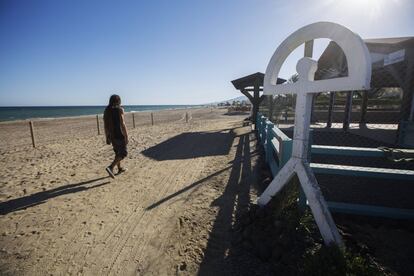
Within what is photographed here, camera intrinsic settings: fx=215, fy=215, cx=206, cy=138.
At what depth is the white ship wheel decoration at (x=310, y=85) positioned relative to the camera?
178 cm

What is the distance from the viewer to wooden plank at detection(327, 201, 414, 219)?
290 cm

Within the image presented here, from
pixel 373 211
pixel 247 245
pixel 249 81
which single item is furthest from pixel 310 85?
pixel 249 81

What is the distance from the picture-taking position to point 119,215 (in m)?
3.49

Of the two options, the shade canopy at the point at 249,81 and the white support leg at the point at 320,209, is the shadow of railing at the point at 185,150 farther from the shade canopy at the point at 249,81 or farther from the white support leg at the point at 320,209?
the shade canopy at the point at 249,81

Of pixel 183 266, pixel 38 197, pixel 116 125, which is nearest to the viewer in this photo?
pixel 183 266

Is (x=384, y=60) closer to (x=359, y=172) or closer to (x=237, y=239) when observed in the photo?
(x=359, y=172)

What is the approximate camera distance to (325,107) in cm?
2219

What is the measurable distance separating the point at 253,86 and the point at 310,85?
12.0 meters

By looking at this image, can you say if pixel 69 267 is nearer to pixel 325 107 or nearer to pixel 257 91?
pixel 257 91

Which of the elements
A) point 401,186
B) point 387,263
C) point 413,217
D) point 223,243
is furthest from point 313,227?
point 401,186

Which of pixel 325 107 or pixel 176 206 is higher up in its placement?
pixel 325 107

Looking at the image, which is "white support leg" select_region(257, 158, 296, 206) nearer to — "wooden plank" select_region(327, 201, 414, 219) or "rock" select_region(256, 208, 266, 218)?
"rock" select_region(256, 208, 266, 218)

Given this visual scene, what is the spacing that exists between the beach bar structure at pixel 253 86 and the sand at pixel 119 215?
7.49m

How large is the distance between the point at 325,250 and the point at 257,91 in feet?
39.3
